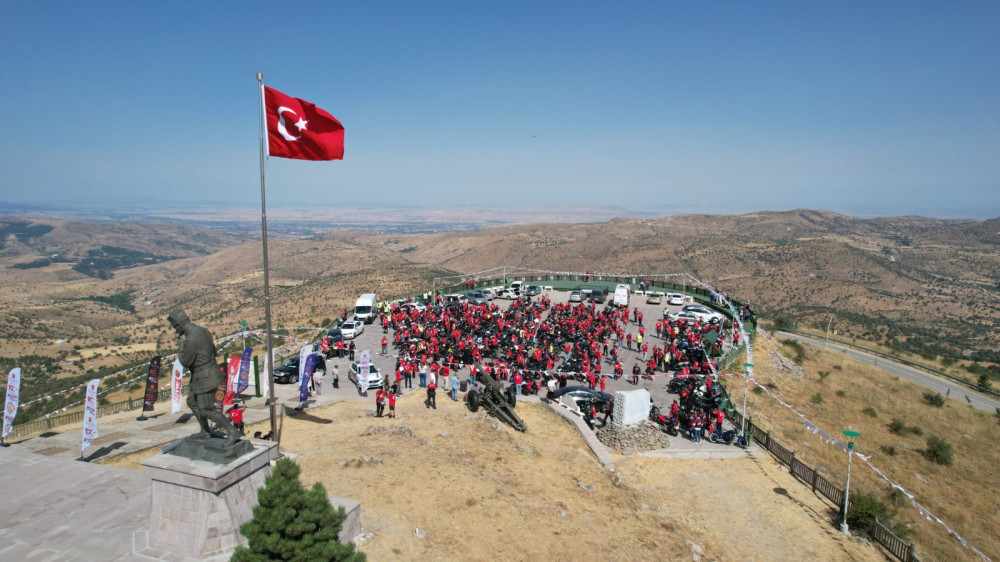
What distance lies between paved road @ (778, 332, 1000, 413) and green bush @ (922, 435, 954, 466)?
10600mm

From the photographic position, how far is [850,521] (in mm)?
14148

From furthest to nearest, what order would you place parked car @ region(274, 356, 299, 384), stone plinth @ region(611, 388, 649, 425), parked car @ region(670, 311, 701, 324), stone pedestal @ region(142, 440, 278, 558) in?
parked car @ region(670, 311, 701, 324) → parked car @ region(274, 356, 299, 384) → stone plinth @ region(611, 388, 649, 425) → stone pedestal @ region(142, 440, 278, 558)

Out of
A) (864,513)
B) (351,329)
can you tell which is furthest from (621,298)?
(864,513)

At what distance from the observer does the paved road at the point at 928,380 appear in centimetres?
3022

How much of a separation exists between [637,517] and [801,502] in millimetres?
6213

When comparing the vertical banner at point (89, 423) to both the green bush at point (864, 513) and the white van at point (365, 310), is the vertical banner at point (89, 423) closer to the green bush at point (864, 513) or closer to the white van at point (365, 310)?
the green bush at point (864, 513)

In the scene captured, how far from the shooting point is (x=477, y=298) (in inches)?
1544

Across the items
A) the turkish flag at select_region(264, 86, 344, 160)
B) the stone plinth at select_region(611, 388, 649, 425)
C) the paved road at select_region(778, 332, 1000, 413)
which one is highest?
the turkish flag at select_region(264, 86, 344, 160)

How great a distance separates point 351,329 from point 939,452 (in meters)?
28.9

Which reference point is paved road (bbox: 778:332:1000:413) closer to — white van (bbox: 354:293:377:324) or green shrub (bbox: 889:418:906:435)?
green shrub (bbox: 889:418:906:435)

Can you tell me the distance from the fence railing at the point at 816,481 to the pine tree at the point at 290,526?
539 inches

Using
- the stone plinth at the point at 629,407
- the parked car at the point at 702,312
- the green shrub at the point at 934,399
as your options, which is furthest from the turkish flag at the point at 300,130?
the green shrub at the point at 934,399

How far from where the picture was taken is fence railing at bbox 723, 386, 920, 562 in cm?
1287

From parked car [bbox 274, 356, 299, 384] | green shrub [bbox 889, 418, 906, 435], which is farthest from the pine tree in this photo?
green shrub [bbox 889, 418, 906, 435]
